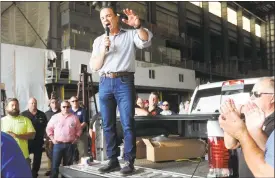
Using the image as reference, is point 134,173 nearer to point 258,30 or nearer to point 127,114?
point 127,114

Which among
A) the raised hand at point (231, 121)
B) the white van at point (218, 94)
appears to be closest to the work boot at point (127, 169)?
the raised hand at point (231, 121)

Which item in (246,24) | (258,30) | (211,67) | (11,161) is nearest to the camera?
(11,161)

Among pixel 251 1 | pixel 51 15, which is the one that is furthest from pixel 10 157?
pixel 251 1

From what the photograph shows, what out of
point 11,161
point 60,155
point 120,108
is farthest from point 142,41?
point 60,155

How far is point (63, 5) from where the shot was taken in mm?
19203

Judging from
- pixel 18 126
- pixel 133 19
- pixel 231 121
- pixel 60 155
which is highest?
pixel 133 19

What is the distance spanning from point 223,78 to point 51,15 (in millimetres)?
18672

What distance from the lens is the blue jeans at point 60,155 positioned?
5516 millimetres

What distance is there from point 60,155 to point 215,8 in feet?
100

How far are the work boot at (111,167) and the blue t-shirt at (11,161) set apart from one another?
4.48 ft

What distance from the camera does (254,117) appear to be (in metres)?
1.96

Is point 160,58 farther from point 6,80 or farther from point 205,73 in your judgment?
point 6,80

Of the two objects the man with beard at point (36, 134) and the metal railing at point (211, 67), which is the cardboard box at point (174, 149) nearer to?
the man with beard at point (36, 134)

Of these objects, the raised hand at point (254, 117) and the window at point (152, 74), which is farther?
the window at point (152, 74)
